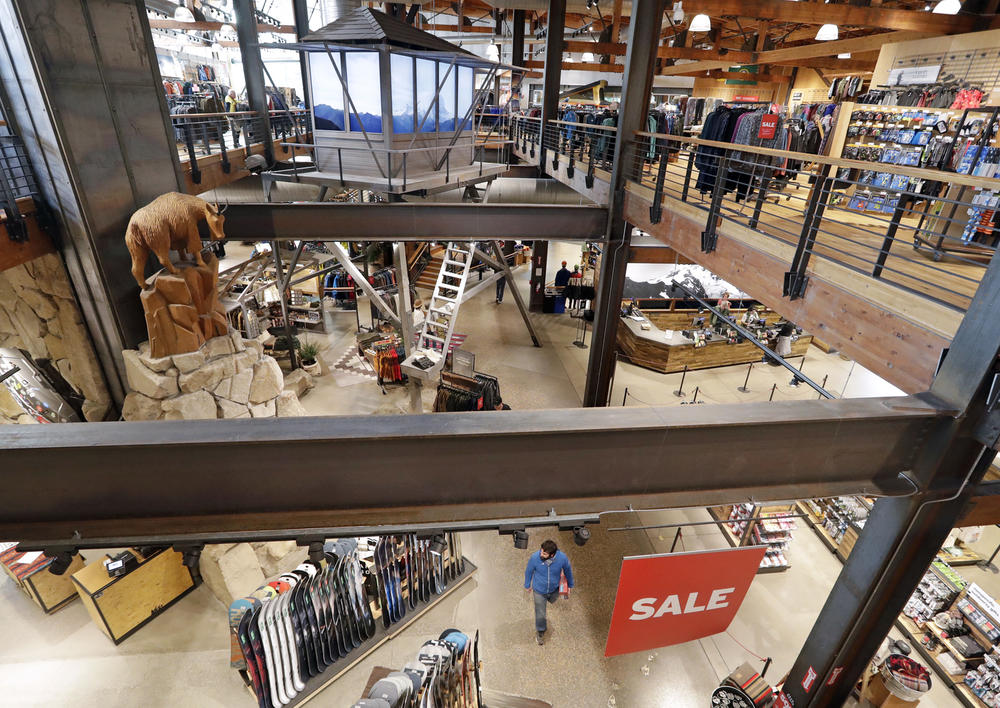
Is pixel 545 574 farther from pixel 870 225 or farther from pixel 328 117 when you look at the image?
pixel 328 117

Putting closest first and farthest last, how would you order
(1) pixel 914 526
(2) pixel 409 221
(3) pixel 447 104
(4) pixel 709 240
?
(1) pixel 914 526 < (4) pixel 709 240 < (2) pixel 409 221 < (3) pixel 447 104

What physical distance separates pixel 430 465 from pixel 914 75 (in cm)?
1392

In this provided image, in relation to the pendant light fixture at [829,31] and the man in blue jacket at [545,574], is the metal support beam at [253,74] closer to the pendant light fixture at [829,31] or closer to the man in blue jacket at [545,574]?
the man in blue jacket at [545,574]

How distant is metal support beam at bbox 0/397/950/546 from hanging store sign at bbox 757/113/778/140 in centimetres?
463

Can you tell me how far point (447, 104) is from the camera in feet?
31.9

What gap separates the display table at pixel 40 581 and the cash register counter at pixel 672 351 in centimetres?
1085

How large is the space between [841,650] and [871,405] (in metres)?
2.61

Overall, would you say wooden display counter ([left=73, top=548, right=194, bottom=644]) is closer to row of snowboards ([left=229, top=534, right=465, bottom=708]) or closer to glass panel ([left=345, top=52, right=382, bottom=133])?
row of snowboards ([left=229, top=534, right=465, bottom=708])

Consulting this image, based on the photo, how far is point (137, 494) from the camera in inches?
102

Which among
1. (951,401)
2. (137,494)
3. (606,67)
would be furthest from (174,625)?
(606,67)

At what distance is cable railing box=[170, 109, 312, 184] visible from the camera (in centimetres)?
789

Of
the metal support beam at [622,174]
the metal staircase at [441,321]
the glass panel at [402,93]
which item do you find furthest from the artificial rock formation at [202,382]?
the metal support beam at [622,174]

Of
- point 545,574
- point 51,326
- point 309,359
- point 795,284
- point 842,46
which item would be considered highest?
point 842,46

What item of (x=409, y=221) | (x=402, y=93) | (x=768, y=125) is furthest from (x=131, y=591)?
(x=768, y=125)
